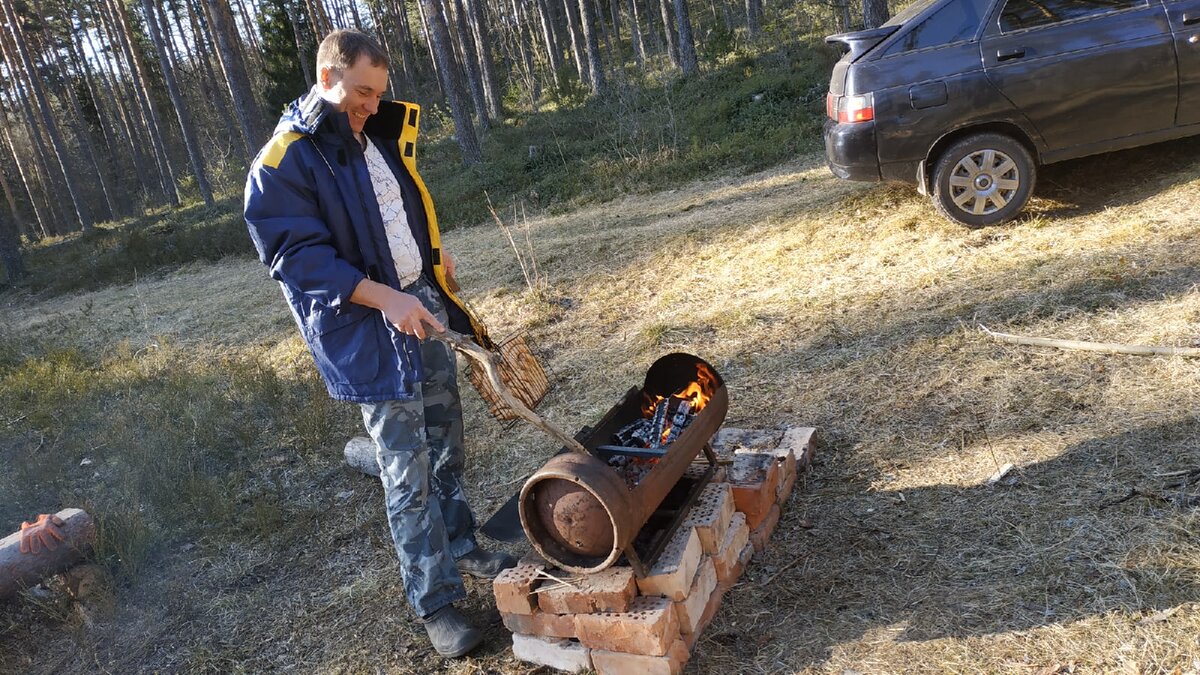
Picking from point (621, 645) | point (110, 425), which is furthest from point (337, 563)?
point (110, 425)

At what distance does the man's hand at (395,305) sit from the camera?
101 inches

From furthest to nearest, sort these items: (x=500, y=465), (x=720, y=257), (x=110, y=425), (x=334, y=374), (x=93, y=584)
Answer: (x=720, y=257), (x=110, y=425), (x=500, y=465), (x=93, y=584), (x=334, y=374)

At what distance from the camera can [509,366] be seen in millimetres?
3518

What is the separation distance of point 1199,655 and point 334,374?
284 centimetres

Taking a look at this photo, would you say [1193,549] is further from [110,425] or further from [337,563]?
[110,425]

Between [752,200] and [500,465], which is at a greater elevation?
[752,200]

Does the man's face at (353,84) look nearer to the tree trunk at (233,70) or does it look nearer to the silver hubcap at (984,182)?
the silver hubcap at (984,182)

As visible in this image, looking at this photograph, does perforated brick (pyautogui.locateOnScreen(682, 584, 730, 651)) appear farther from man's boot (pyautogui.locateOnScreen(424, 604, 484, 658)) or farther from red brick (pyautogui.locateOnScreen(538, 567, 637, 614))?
man's boot (pyautogui.locateOnScreen(424, 604, 484, 658))

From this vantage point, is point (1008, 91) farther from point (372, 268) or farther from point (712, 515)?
point (372, 268)

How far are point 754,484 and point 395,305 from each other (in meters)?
1.59

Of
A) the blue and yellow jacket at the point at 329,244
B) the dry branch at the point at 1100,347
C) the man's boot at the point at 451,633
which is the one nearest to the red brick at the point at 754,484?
the man's boot at the point at 451,633

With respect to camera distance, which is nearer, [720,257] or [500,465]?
[500,465]

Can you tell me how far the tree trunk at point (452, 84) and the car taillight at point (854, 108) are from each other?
11.1 meters

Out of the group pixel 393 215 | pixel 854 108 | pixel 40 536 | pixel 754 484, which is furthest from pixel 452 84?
pixel 754 484
